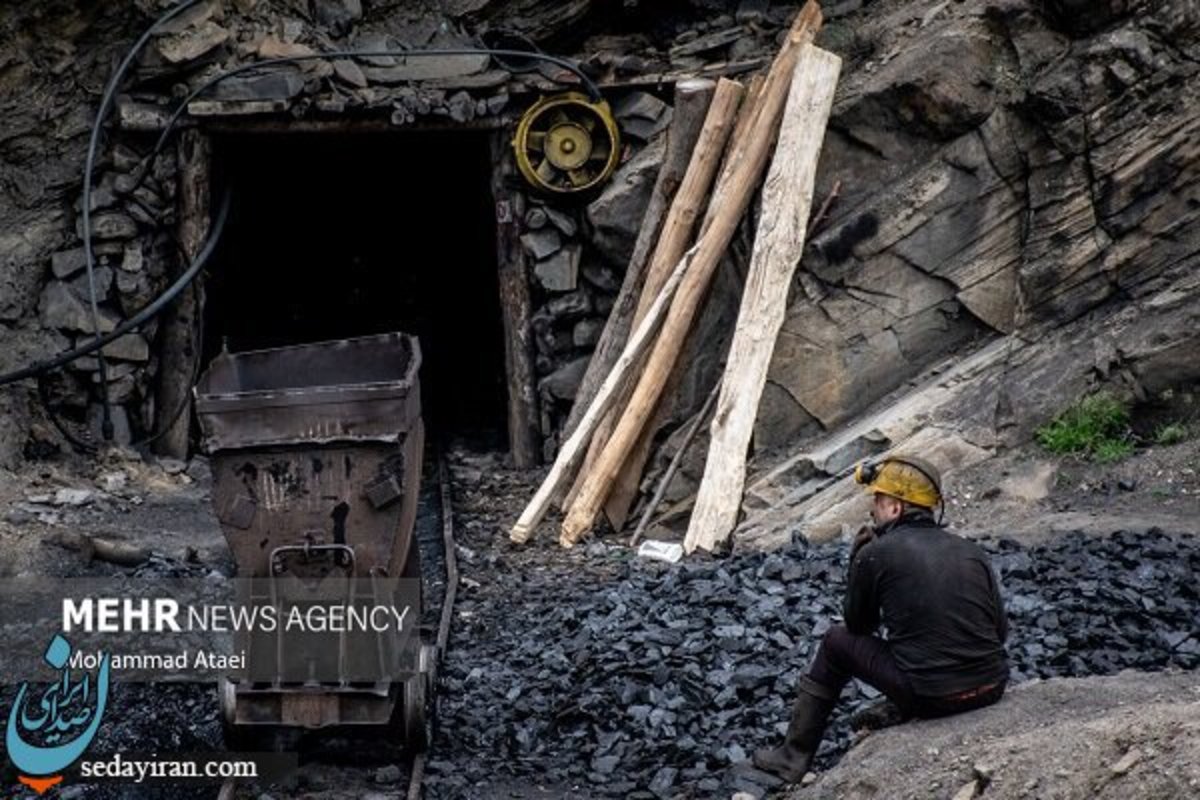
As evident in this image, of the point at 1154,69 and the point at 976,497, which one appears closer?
the point at 976,497

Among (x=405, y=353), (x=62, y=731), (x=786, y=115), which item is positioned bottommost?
(x=62, y=731)

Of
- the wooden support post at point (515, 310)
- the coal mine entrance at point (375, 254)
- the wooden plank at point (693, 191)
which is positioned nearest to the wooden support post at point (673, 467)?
the wooden plank at point (693, 191)

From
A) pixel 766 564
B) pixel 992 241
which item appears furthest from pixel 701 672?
pixel 992 241

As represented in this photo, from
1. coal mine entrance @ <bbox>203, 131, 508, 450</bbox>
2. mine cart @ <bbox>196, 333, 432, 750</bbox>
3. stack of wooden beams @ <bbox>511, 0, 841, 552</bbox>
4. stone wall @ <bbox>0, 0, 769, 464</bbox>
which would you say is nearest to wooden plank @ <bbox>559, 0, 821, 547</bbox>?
stack of wooden beams @ <bbox>511, 0, 841, 552</bbox>

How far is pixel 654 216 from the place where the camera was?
14.8m

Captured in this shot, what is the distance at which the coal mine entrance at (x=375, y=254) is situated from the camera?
19562 mm

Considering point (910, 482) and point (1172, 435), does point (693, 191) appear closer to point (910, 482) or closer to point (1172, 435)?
point (1172, 435)

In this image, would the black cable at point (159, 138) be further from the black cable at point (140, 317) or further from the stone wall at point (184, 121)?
the stone wall at point (184, 121)

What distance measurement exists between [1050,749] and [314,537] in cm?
402

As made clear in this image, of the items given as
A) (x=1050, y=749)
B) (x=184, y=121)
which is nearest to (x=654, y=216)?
(x=184, y=121)

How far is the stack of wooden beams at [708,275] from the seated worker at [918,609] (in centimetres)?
499

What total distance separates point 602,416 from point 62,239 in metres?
5.20

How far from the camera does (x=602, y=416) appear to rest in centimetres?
1377

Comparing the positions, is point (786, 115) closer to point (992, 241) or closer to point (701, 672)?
point (992, 241)
